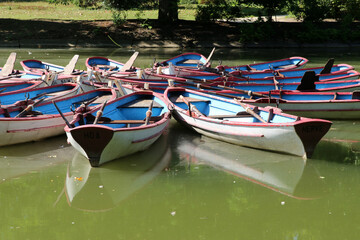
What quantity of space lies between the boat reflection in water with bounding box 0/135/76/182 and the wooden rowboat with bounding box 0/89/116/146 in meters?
0.15

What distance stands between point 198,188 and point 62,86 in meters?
5.87

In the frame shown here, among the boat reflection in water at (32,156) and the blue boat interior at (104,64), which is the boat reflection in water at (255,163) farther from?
the blue boat interior at (104,64)

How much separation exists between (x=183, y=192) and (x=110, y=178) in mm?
1386

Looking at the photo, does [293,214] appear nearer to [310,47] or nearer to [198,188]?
[198,188]

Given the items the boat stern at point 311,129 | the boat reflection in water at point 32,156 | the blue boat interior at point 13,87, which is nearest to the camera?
the boat stern at point 311,129

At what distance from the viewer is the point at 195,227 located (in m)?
7.33

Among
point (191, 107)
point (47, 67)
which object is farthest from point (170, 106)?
point (47, 67)

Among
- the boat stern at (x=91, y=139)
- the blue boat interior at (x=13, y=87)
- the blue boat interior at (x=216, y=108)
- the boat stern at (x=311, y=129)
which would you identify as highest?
the boat stern at (x=311, y=129)

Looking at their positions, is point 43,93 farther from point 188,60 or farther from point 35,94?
point 188,60

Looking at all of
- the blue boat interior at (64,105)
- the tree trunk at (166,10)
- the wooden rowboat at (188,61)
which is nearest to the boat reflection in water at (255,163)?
the blue boat interior at (64,105)

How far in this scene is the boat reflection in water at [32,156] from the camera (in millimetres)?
9469

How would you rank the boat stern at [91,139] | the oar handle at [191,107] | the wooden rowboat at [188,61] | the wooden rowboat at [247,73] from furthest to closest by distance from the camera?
the wooden rowboat at [188,61] < the wooden rowboat at [247,73] < the oar handle at [191,107] < the boat stern at [91,139]

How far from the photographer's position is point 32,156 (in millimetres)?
10156

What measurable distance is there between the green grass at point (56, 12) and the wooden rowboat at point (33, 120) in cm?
1877
